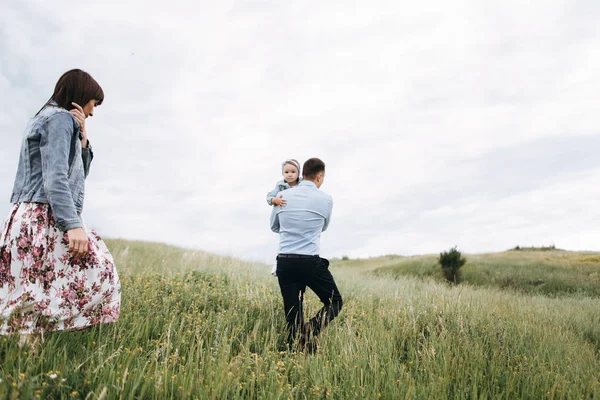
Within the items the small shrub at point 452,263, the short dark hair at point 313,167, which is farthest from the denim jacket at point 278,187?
the small shrub at point 452,263

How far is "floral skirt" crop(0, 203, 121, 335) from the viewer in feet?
9.89

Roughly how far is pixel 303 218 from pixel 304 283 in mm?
823

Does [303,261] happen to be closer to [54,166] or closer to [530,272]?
[54,166]

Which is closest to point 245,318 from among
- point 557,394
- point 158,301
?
point 158,301

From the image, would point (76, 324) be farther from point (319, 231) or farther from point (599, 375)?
point (599, 375)

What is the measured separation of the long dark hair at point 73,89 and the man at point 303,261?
2416 mm

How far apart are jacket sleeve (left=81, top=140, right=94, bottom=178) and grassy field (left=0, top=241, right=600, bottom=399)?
1486mm

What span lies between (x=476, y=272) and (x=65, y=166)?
694 inches

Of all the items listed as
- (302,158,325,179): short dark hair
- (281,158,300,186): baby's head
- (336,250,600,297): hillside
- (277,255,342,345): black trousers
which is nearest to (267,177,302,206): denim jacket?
(281,158,300,186): baby's head

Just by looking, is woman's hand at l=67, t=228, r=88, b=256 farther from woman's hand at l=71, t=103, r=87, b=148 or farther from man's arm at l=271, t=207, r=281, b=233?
man's arm at l=271, t=207, r=281, b=233

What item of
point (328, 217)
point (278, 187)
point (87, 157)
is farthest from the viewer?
point (278, 187)

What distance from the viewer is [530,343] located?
5.36m

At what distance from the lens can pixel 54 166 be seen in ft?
9.74

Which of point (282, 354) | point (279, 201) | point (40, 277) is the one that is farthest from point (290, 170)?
point (40, 277)
